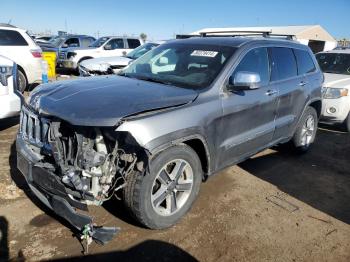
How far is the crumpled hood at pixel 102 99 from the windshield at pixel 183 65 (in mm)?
243

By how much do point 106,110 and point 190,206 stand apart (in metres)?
1.42

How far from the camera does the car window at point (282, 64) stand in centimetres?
461

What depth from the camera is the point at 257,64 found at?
4281mm

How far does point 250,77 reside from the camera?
11.8 feet

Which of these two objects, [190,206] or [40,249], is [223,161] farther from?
[40,249]

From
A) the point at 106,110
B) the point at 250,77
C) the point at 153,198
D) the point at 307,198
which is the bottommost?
the point at 307,198

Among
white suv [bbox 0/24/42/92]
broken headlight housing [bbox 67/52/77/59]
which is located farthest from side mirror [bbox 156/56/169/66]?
broken headlight housing [bbox 67/52/77/59]

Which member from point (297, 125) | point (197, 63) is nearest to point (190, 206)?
point (197, 63)

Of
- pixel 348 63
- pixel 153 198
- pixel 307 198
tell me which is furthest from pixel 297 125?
pixel 348 63

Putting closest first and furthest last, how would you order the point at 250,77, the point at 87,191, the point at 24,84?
1. the point at 87,191
2. the point at 250,77
3. the point at 24,84

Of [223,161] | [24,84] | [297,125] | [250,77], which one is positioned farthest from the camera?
[24,84]

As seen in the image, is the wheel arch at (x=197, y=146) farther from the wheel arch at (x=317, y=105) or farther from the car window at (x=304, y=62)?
the wheel arch at (x=317, y=105)

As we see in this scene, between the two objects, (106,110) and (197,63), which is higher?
(197,63)

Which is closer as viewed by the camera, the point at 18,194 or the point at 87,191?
the point at 87,191
